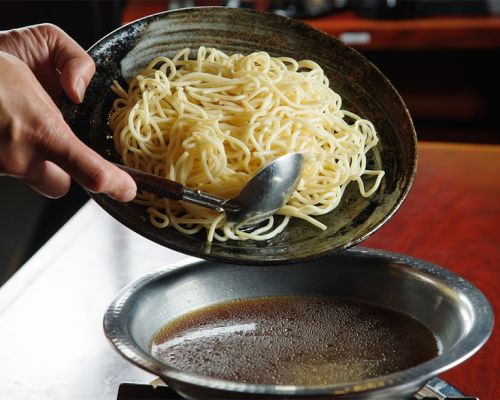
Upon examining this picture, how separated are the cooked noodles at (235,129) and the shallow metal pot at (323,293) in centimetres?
15

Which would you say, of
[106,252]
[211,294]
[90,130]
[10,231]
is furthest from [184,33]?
[10,231]

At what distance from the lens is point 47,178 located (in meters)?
1.53

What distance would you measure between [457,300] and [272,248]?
14.1 inches

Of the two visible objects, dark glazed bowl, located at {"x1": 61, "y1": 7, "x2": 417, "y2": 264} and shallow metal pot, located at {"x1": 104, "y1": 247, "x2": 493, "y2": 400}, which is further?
dark glazed bowl, located at {"x1": 61, "y1": 7, "x2": 417, "y2": 264}

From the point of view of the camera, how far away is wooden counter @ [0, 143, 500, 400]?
1539 millimetres

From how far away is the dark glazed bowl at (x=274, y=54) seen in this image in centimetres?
147

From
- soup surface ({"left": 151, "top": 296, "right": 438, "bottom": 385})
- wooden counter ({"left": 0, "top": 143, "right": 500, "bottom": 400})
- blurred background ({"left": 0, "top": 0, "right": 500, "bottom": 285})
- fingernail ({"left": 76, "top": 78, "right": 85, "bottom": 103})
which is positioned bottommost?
blurred background ({"left": 0, "top": 0, "right": 500, "bottom": 285})

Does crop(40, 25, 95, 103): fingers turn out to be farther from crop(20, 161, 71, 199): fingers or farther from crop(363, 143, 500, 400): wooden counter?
crop(363, 143, 500, 400): wooden counter

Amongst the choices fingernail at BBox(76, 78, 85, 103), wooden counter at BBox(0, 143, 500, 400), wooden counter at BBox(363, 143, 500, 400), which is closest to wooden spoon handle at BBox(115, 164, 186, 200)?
fingernail at BBox(76, 78, 85, 103)

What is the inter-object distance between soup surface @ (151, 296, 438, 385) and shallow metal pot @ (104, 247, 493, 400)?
2cm

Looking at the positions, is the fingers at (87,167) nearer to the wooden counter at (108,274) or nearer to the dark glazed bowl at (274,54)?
the dark glazed bowl at (274,54)

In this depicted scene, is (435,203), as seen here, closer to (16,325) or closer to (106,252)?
(106,252)

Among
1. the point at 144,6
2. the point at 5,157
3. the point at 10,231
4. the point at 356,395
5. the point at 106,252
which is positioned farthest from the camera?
the point at 144,6

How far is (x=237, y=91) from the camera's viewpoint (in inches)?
71.6
